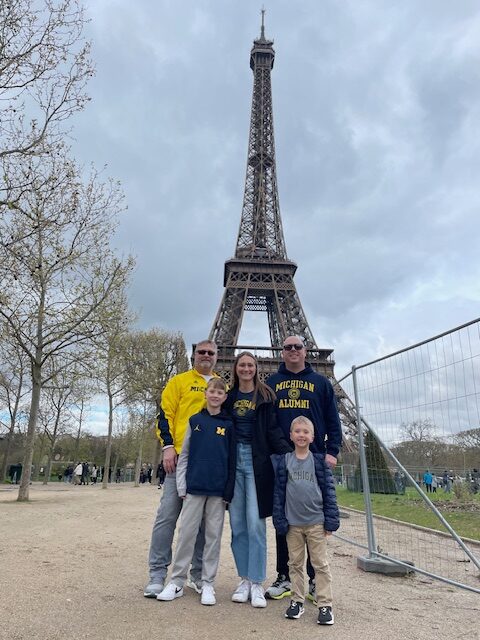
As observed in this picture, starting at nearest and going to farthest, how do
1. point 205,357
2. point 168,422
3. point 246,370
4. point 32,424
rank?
point 246,370, point 168,422, point 205,357, point 32,424

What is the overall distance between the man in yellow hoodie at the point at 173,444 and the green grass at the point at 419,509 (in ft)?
12.6

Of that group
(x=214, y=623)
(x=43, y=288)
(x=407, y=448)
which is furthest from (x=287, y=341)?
(x=43, y=288)

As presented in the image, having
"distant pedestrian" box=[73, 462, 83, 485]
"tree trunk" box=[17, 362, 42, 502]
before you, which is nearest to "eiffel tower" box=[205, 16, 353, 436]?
"distant pedestrian" box=[73, 462, 83, 485]

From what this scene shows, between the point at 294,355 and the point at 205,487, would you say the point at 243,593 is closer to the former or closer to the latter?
the point at 205,487

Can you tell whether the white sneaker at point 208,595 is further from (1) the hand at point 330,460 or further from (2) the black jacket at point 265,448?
(1) the hand at point 330,460

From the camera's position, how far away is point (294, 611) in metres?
3.20

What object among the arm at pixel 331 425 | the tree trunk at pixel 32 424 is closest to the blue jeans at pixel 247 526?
the arm at pixel 331 425

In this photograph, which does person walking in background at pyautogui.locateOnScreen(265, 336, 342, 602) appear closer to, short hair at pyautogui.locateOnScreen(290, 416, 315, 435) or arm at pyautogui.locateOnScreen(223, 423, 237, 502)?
short hair at pyautogui.locateOnScreen(290, 416, 315, 435)

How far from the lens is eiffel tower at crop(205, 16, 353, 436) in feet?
121

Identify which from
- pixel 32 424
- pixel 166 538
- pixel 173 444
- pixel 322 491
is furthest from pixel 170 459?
pixel 32 424

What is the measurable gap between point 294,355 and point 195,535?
1702mm

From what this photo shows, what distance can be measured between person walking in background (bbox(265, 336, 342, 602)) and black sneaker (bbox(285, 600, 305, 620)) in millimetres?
494

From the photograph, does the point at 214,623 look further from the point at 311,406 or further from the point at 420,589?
the point at 420,589

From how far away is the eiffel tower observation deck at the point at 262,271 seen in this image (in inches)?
1456
